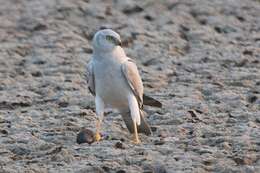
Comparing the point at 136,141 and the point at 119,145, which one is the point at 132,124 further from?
the point at 119,145

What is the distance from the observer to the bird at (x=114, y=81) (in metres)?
8.22

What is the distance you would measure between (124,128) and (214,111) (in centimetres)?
103

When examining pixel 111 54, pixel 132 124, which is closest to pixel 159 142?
pixel 132 124

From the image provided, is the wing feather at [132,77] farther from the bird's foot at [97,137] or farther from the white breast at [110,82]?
the bird's foot at [97,137]

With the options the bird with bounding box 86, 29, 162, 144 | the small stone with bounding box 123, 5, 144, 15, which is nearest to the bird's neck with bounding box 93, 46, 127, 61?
the bird with bounding box 86, 29, 162, 144

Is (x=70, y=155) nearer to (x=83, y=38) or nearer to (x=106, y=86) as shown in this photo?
(x=106, y=86)

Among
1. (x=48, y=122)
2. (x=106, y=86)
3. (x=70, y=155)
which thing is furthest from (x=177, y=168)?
(x=48, y=122)

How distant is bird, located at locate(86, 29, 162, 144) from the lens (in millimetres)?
8219

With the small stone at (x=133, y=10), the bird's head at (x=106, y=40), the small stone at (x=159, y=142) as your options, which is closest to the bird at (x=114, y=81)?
the bird's head at (x=106, y=40)

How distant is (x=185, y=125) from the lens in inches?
341

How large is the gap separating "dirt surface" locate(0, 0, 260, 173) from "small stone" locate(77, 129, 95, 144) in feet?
0.24

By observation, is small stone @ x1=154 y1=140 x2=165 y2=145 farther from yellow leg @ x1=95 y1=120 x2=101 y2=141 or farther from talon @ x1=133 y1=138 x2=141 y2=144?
yellow leg @ x1=95 y1=120 x2=101 y2=141

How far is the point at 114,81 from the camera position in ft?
26.9

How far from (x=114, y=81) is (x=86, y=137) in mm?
570
